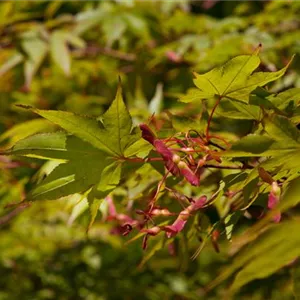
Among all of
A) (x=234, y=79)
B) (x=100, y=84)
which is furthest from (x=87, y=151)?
(x=100, y=84)

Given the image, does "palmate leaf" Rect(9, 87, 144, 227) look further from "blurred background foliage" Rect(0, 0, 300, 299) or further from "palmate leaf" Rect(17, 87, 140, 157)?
"blurred background foliage" Rect(0, 0, 300, 299)

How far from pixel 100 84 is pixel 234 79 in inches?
50.9

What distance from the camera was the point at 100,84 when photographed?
1.88m

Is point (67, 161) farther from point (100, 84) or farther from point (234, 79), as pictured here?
point (100, 84)

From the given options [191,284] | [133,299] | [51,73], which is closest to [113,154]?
[133,299]

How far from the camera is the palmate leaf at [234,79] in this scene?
607 millimetres

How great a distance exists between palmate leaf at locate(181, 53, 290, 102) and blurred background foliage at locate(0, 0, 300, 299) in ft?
2.45

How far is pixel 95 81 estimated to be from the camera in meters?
1.87

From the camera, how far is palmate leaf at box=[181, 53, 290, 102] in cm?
61

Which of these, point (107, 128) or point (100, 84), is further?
point (100, 84)

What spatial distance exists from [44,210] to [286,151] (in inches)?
58.3

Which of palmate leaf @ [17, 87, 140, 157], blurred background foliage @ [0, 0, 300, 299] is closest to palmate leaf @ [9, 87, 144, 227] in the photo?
palmate leaf @ [17, 87, 140, 157]

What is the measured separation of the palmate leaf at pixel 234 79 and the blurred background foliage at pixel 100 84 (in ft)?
2.45

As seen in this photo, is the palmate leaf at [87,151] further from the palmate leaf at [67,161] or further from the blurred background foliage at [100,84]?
the blurred background foliage at [100,84]
